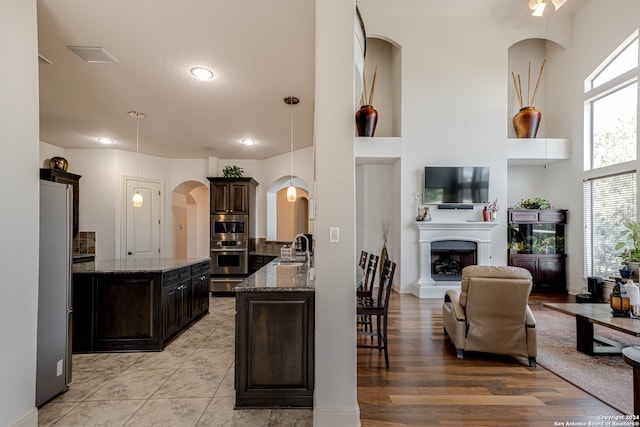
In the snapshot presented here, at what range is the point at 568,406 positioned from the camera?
7.88ft

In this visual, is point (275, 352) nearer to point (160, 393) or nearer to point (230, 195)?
point (160, 393)

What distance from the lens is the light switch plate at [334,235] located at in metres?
2.19

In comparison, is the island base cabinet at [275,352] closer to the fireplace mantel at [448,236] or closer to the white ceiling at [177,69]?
the white ceiling at [177,69]

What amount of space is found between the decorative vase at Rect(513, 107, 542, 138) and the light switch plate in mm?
6309

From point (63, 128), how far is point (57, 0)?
3.61 m

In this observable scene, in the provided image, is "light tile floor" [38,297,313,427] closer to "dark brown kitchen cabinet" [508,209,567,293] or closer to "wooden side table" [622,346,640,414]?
"wooden side table" [622,346,640,414]

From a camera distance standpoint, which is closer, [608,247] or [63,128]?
[63,128]

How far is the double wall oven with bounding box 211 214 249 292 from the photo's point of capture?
6754 millimetres

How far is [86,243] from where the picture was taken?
6.37 metres

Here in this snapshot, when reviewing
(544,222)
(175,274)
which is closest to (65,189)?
(175,274)

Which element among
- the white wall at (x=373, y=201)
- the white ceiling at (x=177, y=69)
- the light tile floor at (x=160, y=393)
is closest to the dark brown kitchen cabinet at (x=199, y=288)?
the light tile floor at (x=160, y=393)

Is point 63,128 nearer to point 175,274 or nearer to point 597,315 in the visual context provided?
point 175,274

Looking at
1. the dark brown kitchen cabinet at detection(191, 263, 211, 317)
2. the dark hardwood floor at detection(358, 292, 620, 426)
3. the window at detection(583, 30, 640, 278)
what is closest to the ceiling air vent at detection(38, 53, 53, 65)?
the dark brown kitchen cabinet at detection(191, 263, 211, 317)

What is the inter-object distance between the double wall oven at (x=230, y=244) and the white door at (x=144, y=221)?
4.74 feet
